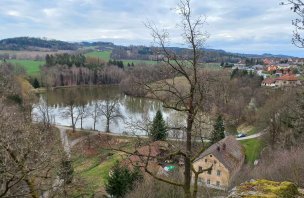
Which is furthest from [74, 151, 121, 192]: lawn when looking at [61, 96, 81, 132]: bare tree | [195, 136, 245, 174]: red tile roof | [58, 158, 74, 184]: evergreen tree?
[58, 158, 74, 184]: evergreen tree

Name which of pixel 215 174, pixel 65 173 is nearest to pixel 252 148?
pixel 215 174

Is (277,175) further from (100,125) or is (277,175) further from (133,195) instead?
(100,125)

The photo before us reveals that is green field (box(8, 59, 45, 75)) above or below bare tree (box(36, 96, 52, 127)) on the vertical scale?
above

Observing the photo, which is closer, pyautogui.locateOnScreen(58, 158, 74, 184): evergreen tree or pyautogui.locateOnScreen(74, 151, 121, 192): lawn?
pyautogui.locateOnScreen(58, 158, 74, 184): evergreen tree

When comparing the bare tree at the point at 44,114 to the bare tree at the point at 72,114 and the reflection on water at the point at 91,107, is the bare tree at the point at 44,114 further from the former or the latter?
the bare tree at the point at 72,114

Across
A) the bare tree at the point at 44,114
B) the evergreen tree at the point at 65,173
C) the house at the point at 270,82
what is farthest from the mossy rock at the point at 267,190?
the house at the point at 270,82

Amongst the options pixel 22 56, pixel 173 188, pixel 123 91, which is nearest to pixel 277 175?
pixel 173 188

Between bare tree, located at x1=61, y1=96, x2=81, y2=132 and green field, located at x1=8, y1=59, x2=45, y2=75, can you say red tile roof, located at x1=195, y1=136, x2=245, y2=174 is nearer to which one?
bare tree, located at x1=61, y1=96, x2=81, y2=132
